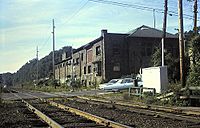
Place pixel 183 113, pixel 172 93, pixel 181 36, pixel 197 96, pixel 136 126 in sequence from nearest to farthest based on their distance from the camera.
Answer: pixel 136 126 < pixel 183 113 < pixel 197 96 < pixel 172 93 < pixel 181 36

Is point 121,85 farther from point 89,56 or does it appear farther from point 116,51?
point 89,56

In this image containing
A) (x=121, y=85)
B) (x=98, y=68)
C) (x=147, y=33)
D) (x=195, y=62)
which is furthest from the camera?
(x=147, y=33)

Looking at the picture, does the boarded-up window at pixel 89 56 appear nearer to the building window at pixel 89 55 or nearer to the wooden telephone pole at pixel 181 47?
the building window at pixel 89 55

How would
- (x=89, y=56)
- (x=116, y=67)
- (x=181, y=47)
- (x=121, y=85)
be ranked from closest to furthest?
(x=181, y=47)
(x=121, y=85)
(x=116, y=67)
(x=89, y=56)

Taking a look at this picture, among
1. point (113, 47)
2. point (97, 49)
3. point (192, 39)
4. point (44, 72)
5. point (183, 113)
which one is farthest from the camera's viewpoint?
point (44, 72)

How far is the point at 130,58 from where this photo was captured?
5862 centimetres

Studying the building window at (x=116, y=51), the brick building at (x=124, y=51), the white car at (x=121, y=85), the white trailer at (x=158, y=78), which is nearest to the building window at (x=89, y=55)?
the brick building at (x=124, y=51)

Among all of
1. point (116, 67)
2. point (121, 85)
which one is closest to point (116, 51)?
point (116, 67)

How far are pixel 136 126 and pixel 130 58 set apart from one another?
48.5 meters

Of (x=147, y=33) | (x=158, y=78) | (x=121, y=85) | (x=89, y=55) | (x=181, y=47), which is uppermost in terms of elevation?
(x=147, y=33)

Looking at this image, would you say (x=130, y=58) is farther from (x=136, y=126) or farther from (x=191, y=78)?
(x=136, y=126)

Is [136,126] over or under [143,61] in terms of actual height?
under

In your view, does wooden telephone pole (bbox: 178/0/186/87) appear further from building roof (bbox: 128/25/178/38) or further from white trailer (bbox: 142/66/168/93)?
building roof (bbox: 128/25/178/38)

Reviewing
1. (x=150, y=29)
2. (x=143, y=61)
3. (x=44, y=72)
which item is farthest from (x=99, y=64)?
(x=44, y=72)
